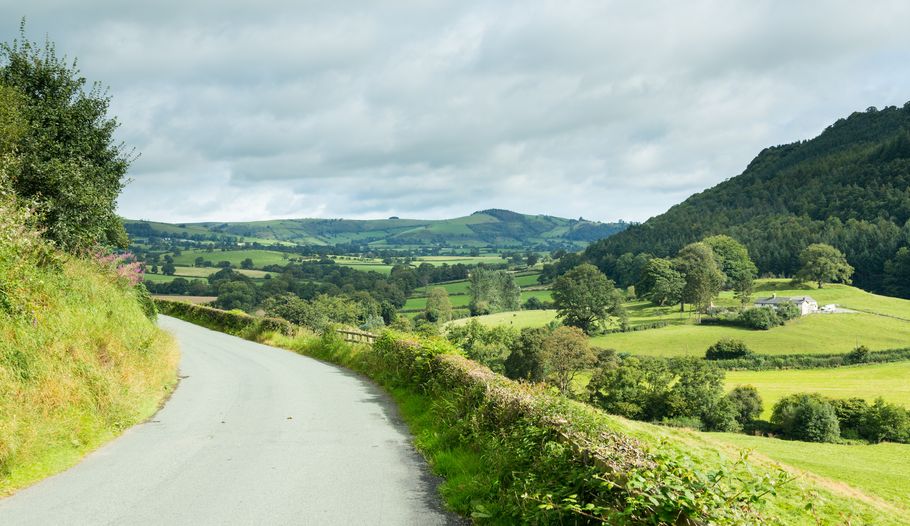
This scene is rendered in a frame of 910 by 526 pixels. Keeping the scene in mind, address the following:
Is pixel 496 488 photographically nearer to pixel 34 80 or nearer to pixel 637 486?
pixel 637 486

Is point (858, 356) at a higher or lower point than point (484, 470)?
lower

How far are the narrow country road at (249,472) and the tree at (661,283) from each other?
11210cm

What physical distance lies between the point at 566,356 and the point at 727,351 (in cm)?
3394

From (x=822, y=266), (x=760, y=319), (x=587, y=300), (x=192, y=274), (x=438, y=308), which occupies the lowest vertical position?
(x=438, y=308)

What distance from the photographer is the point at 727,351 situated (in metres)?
84.3

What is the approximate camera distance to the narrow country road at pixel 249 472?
275 inches

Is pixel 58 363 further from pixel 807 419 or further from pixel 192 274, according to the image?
pixel 192 274

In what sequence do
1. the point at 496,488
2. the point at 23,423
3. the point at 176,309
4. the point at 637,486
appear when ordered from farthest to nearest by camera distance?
the point at 176,309
the point at 23,423
the point at 496,488
the point at 637,486

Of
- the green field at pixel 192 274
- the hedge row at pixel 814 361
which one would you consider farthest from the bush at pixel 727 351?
the green field at pixel 192 274

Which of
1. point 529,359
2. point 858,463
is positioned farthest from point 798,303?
point 858,463

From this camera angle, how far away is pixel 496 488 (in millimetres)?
7141

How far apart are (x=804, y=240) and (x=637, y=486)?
18663 cm

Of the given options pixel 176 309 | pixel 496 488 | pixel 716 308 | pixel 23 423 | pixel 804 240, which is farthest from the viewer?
pixel 804 240

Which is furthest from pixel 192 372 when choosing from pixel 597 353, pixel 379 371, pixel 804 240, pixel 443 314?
pixel 804 240
